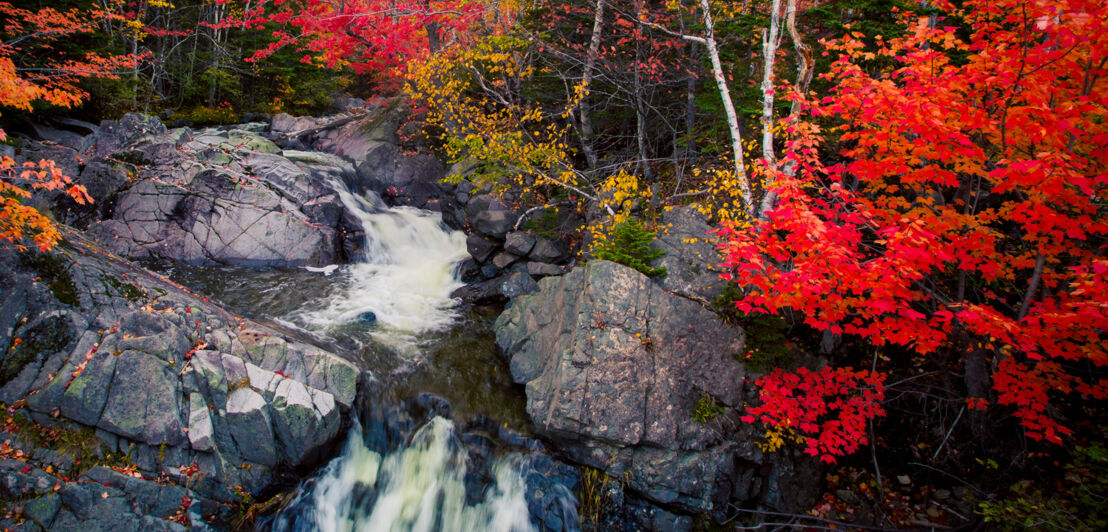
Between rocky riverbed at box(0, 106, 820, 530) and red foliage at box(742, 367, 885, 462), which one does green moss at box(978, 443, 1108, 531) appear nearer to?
red foliage at box(742, 367, 885, 462)

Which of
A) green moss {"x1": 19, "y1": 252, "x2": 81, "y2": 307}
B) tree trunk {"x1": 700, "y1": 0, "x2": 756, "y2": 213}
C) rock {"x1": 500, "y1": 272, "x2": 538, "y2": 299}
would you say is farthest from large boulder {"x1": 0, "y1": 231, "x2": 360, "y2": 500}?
tree trunk {"x1": 700, "y1": 0, "x2": 756, "y2": 213}

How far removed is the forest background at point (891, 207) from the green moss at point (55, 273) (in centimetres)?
33

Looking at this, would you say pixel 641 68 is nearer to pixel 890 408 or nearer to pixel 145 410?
pixel 890 408

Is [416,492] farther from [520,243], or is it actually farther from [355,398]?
[520,243]

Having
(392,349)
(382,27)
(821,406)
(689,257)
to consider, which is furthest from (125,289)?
(382,27)

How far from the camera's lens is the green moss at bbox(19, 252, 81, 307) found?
5793 millimetres

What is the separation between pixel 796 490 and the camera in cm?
634

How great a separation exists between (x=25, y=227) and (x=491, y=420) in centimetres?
711

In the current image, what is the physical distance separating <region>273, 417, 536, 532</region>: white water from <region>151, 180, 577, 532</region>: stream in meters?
0.01

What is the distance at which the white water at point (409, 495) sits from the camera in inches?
234

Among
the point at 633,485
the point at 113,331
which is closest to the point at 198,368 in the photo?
the point at 113,331

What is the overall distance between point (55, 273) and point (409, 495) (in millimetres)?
5649

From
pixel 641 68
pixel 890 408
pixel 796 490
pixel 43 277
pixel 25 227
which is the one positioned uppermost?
pixel 641 68

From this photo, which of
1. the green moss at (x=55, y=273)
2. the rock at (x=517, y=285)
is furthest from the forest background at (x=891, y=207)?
the rock at (x=517, y=285)
